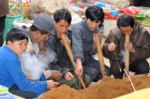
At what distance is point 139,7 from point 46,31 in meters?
3.23

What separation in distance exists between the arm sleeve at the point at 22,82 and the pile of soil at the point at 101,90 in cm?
20

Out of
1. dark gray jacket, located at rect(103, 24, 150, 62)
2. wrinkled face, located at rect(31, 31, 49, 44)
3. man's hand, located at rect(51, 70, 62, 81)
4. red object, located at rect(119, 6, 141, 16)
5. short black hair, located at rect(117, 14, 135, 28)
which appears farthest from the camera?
red object, located at rect(119, 6, 141, 16)

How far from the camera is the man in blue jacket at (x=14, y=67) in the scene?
2609 mm

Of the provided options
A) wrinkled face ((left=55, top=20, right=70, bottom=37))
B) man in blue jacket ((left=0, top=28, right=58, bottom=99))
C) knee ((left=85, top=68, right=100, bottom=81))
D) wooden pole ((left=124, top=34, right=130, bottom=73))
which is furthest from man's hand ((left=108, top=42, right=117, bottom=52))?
man in blue jacket ((left=0, top=28, right=58, bottom=99))

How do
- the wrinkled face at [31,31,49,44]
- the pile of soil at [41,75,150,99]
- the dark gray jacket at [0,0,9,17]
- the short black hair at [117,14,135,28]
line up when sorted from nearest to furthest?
the pile of soil at [41,75,150,99], the wrinkled face at [31,31,49,44], the short black hair at [117,14,135,28], the dark gray jacket at [0,0,9,17]

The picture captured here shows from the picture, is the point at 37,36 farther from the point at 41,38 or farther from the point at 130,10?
the point at 130,10

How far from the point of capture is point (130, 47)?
3482mm

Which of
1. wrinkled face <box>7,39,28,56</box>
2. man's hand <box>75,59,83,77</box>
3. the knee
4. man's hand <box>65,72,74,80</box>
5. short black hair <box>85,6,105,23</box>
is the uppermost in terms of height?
wrinkled face <box>7,39,28,56</box>

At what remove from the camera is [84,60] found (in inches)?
139

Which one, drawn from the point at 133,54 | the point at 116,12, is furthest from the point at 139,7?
the point at 133,54

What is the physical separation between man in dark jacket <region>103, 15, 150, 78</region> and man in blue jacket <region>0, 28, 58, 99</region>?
3.67 ft

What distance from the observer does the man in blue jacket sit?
103 inches

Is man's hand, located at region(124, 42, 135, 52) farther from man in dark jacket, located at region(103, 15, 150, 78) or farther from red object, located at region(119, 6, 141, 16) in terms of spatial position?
red object, located at region(119, 6, 141, 16)

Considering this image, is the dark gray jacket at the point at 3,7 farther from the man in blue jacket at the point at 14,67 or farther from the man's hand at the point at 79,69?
the man in blue jacket at the point at 14,67
